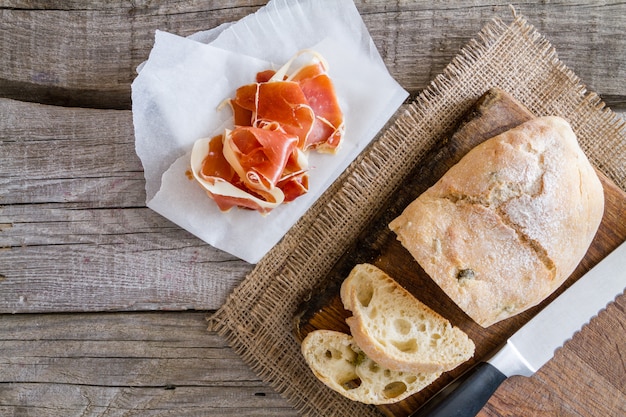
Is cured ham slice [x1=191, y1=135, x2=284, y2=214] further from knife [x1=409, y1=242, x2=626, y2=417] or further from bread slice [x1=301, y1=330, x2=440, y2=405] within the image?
knife [x1=409, y1=242, x2=626, y2=417]

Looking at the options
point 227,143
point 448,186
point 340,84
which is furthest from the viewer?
point 340,84

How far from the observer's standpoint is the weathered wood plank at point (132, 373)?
1840 mm

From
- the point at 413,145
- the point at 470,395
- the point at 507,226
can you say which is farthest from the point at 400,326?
the point at 413,145

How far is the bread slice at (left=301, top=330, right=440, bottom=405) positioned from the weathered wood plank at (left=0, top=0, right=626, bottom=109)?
882mm

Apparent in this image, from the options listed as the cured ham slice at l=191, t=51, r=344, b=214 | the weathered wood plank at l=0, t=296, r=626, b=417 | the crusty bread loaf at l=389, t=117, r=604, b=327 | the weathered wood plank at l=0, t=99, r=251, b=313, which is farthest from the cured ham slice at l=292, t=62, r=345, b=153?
the weathered wood plank at l=0, t=296, r=626, b=417

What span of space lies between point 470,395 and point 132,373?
109 centimetres

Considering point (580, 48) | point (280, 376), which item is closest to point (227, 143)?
point (280, 376)

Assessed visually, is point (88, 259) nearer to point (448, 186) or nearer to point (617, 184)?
point (448, 186)

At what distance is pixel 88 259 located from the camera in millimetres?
1861

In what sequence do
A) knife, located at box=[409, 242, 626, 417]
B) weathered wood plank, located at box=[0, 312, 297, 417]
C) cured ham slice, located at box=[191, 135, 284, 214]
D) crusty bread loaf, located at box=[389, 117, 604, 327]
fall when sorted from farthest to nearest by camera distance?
weathered wood plank, located at box=[0, 312, 297, 417]
cured ham slice, located at box=[191, 135, 284, 214]
knife, located at box=[409, 242, 626, 417]
crusty bread loaf, located at box=[389, 117, 604, 327]

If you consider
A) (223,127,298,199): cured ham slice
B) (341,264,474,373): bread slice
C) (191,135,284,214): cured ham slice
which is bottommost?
(341,264,474,373): bread slice

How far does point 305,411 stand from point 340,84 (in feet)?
3.54

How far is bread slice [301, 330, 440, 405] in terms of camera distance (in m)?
1.60

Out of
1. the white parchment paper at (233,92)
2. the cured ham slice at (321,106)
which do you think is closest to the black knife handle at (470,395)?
the white parchment paper at (233,92)
